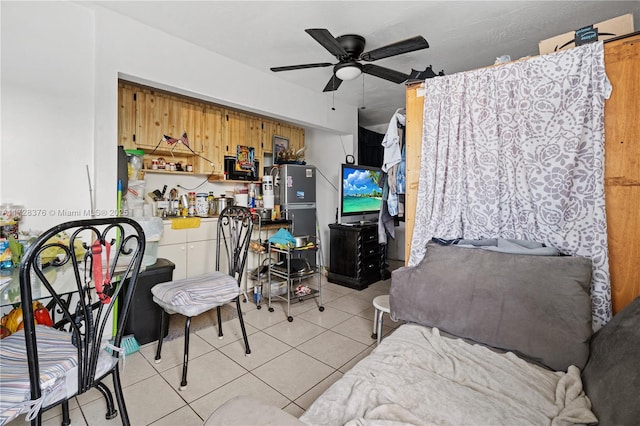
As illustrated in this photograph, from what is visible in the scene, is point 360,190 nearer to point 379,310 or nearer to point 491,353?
point 379,310

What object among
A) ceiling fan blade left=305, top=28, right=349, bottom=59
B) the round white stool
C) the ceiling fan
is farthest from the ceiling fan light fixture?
the round white stool

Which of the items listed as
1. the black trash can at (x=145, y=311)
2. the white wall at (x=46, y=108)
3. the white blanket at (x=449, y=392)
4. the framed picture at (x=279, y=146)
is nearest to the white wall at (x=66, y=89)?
the white wall at (x=46, y=108)

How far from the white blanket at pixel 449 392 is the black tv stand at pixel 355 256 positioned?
2386 millimetres

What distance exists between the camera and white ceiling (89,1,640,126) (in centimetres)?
213

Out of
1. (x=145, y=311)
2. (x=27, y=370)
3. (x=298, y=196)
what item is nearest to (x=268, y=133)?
(x=298, y=196)

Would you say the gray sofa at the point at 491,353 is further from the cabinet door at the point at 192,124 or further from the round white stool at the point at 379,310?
the cabinet door at the point at 192,124

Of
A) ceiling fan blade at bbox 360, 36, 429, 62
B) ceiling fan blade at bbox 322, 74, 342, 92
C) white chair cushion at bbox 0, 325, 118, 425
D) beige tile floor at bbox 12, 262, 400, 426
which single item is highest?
ceiling fan blade at bbox 322, 74, 342, 92

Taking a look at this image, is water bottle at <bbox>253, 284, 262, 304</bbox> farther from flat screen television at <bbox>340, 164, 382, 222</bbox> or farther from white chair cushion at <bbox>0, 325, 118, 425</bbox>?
white chair cushion at <bbox>0, 325, 118, 425</bbox>

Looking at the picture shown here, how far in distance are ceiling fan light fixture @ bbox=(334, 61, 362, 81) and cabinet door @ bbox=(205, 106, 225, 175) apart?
1814mm

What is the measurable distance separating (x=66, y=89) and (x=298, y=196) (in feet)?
8.28

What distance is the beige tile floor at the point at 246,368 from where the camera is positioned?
1.60m

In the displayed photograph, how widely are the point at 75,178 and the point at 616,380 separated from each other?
3.12 meters

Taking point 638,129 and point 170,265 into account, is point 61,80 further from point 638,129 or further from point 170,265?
point 638,129

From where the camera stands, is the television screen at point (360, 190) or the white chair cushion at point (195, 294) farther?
the television screen at point (360, 190)
